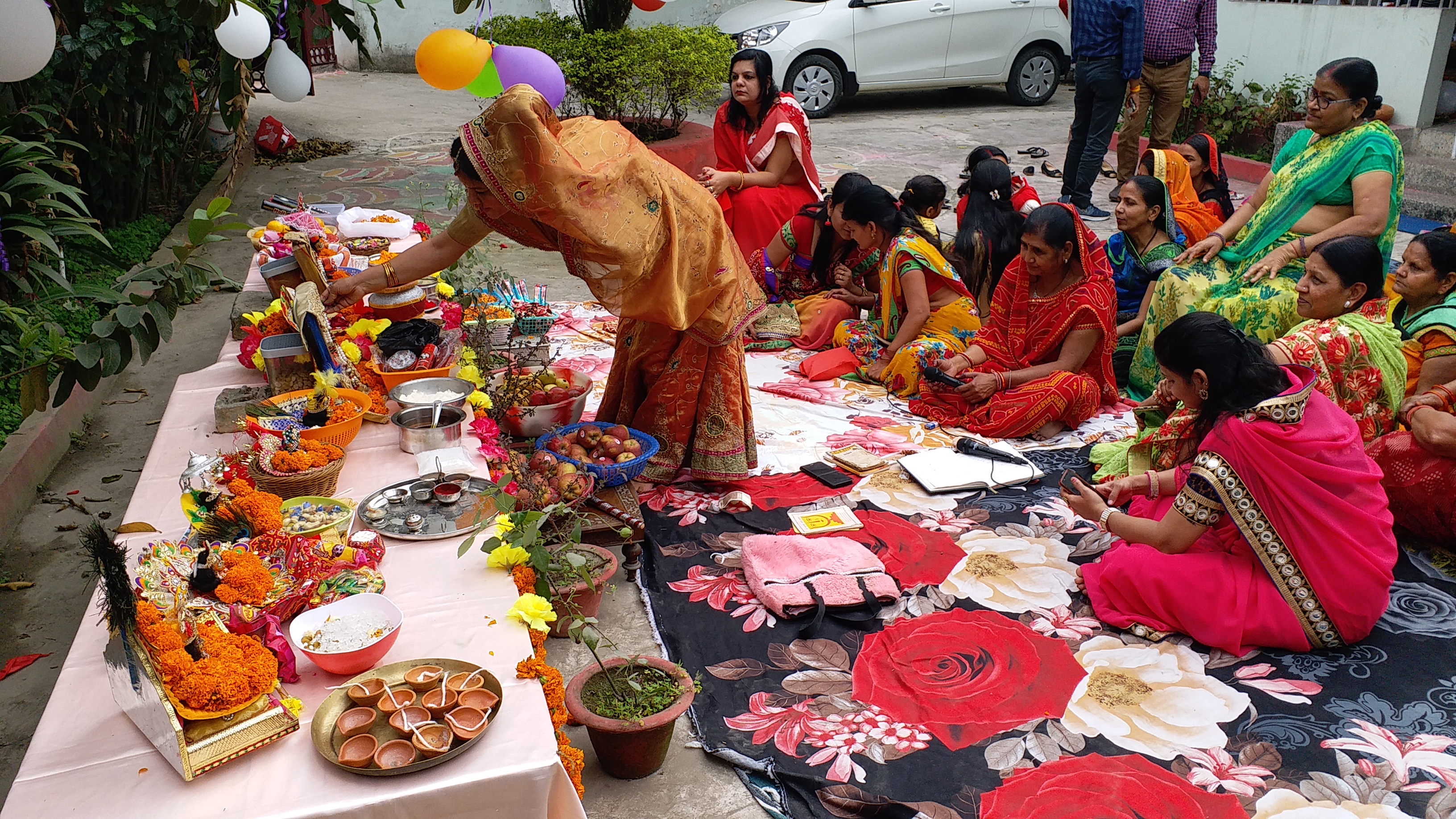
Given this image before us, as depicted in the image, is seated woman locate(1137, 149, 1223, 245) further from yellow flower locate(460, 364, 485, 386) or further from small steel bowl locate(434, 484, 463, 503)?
small steel bowl locate(434, 484, 463, 503)

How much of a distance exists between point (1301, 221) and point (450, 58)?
3.90 meters

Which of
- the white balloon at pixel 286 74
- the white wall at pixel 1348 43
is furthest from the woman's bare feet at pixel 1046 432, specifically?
the white wall at pixel 1348 43

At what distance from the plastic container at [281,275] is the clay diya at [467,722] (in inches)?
98.4

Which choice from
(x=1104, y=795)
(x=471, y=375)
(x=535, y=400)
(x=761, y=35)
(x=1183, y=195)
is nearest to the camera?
(x=1104, y=795)

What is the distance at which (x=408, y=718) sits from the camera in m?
1.71

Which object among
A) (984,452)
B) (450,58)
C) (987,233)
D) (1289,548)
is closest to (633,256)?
(984,452)

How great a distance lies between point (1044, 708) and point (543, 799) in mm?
1464

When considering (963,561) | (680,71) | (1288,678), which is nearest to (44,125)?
(680,71)

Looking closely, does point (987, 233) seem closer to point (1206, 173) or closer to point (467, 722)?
point (1206, 173)

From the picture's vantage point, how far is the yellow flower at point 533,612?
6.68 feet

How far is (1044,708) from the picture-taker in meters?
2.61

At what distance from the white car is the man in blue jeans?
364cm

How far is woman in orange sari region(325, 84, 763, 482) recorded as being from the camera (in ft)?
8.82

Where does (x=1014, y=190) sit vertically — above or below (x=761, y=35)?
below
